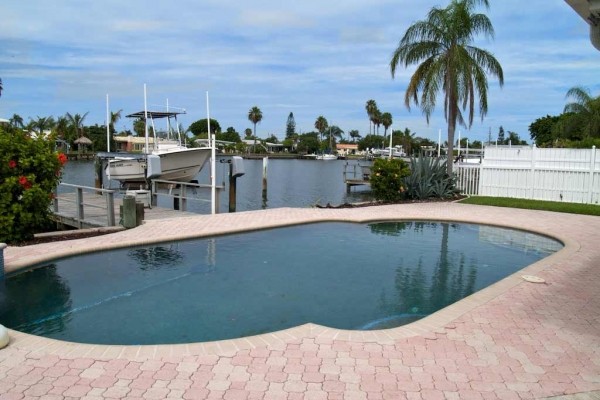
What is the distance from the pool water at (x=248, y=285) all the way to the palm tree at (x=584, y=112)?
24.7 metres

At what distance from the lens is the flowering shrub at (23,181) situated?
355 inches

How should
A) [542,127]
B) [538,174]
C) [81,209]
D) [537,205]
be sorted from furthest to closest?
1. [542,127]
2. [538,174]
3. [537,205]
4. [81,209]

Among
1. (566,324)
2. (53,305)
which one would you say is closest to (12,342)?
(53,305)

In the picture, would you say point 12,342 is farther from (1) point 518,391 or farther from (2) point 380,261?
(2) point 380,261

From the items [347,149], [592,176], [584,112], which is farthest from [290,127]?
[592,176]

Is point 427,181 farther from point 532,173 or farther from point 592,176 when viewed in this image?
point 592,176

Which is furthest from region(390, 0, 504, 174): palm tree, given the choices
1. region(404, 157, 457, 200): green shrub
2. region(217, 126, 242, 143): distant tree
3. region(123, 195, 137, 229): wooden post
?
region(217, 126, 242, 143): distant tree

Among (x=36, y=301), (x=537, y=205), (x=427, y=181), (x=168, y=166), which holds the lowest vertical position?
(x=36, y=301)

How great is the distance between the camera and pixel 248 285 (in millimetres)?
7262

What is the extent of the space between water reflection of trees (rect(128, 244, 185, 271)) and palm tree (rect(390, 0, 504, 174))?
12807 millimetres

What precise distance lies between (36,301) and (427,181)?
14.8 metres

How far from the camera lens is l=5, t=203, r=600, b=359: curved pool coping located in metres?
4.50

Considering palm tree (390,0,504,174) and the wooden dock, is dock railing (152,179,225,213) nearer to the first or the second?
the wooden dock

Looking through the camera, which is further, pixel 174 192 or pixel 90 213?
pixel 174 192
